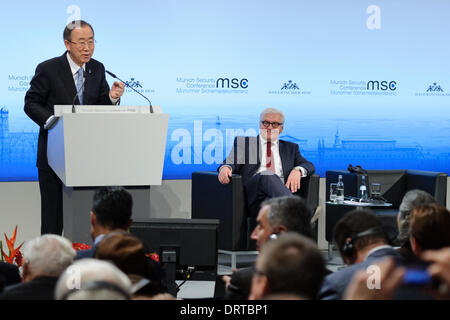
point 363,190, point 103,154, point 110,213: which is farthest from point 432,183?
point 110,213

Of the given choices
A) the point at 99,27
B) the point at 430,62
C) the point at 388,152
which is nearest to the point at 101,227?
the point at 99,27

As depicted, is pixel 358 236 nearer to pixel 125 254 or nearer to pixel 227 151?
pixel 125 254

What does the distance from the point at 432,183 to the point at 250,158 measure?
1.87m

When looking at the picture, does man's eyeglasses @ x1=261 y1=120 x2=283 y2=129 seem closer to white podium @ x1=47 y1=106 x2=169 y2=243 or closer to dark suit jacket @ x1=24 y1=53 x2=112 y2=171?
dark suit jacket @ x1=24 y1=53 x2=112 y2=171

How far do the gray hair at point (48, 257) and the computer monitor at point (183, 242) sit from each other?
949mm

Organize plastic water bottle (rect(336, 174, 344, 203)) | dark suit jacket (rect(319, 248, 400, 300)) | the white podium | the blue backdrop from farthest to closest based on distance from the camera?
plastic water bottle (rect(336, 174, 344, 203)), the blue backdrop, the white podium, dark suit jacket (rect(319, 248, 400, 300))

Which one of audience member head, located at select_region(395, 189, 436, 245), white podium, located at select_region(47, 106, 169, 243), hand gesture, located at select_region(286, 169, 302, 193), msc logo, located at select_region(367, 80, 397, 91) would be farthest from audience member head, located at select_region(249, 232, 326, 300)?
msc logo, located at select_region(367, 80, 397, 91)

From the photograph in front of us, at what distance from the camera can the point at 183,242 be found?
367 cm

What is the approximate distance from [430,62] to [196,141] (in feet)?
9.11

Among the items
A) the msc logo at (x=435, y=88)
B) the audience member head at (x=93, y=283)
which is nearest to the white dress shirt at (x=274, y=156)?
the msc logo at (x=435, y=88)

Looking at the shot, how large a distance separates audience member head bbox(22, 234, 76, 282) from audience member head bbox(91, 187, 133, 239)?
807mm

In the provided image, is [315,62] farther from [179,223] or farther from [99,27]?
[179,223]

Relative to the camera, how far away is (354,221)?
2988 millimetres

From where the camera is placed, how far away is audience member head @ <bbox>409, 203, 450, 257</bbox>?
9.80 feet
